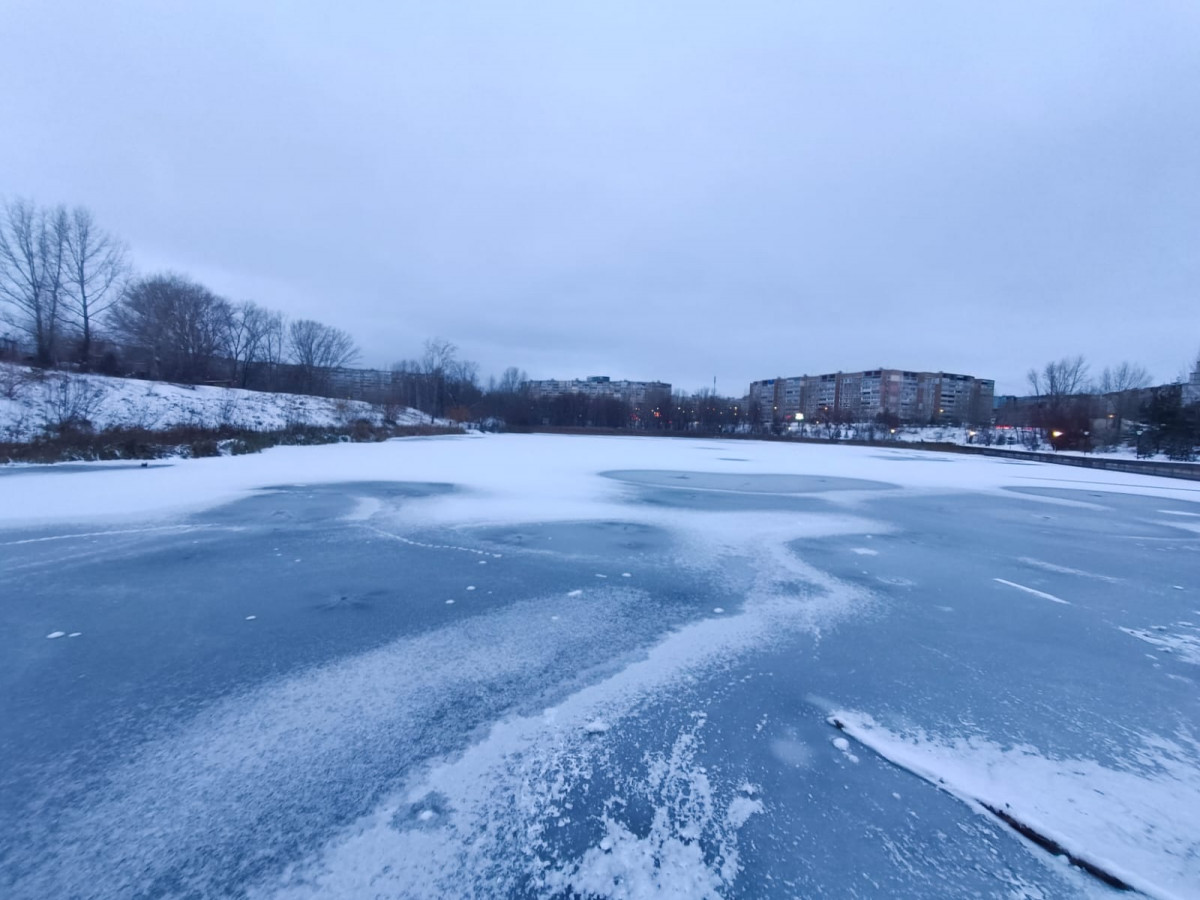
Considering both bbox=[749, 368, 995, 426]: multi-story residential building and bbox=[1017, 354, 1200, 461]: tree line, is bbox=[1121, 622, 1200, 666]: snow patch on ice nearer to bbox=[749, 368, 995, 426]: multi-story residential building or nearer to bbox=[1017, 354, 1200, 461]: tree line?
bbox=[1017, 354, 1200, 461]: tree line

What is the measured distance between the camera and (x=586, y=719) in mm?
2752

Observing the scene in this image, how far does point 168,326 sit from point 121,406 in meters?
21.7

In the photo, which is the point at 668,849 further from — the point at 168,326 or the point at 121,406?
the point at 168,326

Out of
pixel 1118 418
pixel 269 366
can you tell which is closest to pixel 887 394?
pixel 1118 418

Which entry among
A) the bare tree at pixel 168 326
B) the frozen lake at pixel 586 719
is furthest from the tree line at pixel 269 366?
the frozen lake at pixel 586 719

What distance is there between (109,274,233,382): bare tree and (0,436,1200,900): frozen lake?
36989mm

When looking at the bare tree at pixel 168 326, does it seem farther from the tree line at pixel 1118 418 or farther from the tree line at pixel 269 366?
the tree line at pixel 1118 418

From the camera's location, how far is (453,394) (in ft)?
230

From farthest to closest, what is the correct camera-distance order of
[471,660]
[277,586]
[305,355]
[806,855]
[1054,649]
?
[305,355], [277,586], [1054,649], [471,660], [806,855]

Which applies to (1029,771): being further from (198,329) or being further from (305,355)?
(305,355)

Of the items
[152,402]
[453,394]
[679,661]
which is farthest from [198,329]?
[679,661]

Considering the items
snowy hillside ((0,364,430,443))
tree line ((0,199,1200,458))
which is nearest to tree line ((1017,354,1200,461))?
tree line ((0,199,1200,458))

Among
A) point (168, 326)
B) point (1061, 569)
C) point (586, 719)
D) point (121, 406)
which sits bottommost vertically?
point (586, 719)

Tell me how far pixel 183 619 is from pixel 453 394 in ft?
226
